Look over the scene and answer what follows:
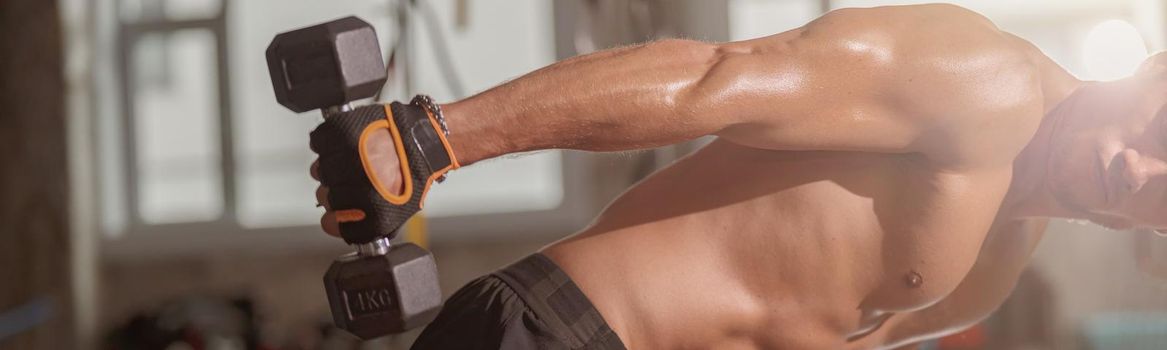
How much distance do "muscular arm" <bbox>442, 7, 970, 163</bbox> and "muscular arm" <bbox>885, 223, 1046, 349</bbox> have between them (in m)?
0.49

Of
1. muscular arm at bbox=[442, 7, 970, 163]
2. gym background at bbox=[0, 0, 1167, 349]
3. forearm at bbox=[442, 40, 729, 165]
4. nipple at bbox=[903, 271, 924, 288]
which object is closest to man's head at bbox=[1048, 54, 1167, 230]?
nipple at bbox=[903, 271, 924, 288]

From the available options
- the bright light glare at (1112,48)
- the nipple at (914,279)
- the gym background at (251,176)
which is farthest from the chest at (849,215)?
the bright light glare at (1112,48)

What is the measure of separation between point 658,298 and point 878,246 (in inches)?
11.5

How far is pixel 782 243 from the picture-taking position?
1.46 meters

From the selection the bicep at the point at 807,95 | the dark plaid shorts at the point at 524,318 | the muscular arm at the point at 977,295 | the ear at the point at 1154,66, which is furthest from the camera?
the muscular arm at the point at 977,295

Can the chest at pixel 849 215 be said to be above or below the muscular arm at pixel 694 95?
below

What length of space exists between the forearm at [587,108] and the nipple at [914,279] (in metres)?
0.46

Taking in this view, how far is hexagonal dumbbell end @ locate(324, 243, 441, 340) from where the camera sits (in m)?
1.11

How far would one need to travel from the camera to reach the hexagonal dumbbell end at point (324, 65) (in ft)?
3.57

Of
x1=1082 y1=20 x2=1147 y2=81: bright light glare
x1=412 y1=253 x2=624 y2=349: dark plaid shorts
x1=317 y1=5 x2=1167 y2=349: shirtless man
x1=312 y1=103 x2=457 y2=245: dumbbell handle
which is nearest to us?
Result: x1=312 y1=103 x2=457 y2=245: dumbbell handle

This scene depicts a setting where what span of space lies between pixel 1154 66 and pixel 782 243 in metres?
0.57

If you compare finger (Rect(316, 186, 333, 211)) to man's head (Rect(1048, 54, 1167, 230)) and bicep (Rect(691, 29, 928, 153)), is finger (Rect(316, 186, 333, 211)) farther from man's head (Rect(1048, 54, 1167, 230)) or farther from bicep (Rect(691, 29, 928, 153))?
man's head (Rect(1048, 54, 1167, 230))

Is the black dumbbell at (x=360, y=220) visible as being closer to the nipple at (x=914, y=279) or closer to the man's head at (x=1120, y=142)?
the nipple at (x=914, y=279)

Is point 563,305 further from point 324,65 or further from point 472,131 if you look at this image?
point 324,65
